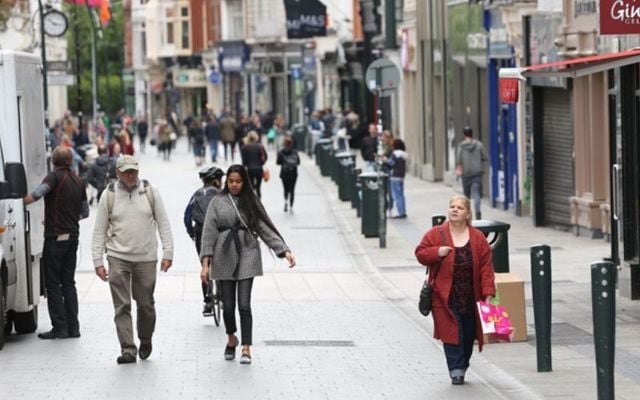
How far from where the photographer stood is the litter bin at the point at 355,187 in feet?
117

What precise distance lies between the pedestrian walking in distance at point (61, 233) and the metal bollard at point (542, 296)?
475 cm

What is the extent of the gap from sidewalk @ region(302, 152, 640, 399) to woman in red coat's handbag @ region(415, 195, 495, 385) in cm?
66

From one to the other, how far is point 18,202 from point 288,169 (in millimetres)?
20466

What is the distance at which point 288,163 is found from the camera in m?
37.5

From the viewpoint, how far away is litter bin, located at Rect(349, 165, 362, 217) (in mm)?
35562

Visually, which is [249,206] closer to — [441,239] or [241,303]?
[241,303]

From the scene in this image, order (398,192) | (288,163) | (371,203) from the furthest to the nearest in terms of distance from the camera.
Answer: (288,163), (398,192), (371,203)

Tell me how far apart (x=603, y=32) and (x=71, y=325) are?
5.67 m

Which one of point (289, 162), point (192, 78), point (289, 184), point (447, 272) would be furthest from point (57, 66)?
point (192, 78)

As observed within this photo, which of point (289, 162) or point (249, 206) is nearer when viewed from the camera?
point (249, 206)

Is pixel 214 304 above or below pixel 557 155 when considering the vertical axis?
Result: below

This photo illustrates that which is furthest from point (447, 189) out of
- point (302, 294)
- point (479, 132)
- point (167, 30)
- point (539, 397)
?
point (167, 30)

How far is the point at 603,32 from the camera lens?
16625 mm

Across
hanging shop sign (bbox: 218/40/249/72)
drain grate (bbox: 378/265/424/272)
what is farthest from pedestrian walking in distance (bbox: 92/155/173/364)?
hanging shop sign (bbox: 218/40/249/72)
